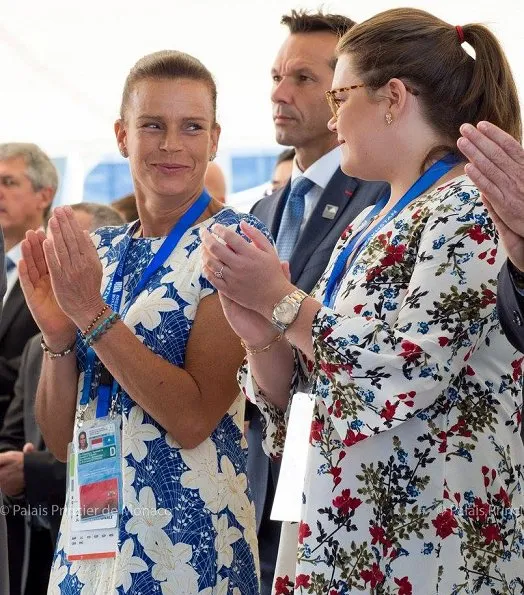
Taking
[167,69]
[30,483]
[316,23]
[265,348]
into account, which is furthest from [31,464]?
[316,23]

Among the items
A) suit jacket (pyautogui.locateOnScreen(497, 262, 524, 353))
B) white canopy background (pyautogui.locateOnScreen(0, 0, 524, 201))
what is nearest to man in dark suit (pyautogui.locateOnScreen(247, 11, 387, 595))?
suit jacket (pyautogui.locateOnScreen(497, 262, 524, 353))

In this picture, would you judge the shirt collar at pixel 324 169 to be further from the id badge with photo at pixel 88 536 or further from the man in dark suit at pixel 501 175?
the man in dark suit at pixel 501 175

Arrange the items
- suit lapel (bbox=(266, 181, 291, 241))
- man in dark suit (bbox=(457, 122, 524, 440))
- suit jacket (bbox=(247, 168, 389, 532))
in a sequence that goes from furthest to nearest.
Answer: suit lapel (bbox=(266, 181, 291, 241)), suit jacket (bbox=(247, 168, 389, 532)), man in dark suit (bbox=(457, 122, 524, 440))

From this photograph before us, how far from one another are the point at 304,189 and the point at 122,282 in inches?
43.9

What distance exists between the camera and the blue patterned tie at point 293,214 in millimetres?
3381

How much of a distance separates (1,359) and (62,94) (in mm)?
5318

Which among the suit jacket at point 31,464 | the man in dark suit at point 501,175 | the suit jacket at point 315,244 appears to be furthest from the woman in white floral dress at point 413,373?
the suit jacket at point 31,464

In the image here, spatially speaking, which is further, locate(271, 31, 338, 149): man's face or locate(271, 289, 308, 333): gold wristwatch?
locate(271, 31, 338, 149): man's face

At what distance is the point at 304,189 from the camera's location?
3.44 m

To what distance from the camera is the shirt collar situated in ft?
11.0

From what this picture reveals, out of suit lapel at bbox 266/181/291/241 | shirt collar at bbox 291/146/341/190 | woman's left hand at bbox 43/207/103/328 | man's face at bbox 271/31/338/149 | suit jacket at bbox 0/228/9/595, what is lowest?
suit jacket at bbox 0/228/9/595

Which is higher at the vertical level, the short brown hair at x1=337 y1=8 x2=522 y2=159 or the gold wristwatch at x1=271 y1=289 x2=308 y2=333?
the short brown hair at x1=337 y1=8 x2=522 y2=159

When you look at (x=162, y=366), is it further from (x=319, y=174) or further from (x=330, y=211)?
(x=319, y=174)

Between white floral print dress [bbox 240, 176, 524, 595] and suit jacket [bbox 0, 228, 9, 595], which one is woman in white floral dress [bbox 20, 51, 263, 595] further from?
white floral print dress [bbox 240, 176, 524, 595]
